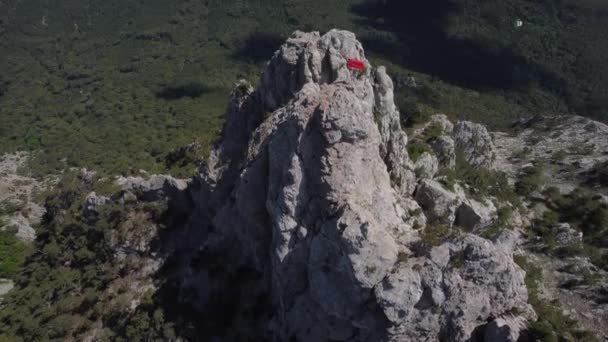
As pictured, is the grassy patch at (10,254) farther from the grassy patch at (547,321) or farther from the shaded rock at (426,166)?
the grassy patch at (547,321)

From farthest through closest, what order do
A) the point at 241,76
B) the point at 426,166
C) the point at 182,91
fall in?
the point at 241,76
the point at 182,91
the point at 426,166

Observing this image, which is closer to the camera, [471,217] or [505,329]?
[505,329]

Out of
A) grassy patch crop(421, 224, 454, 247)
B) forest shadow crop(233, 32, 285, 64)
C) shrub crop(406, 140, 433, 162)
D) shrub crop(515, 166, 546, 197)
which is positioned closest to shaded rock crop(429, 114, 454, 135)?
shrub crop(406, 140, 433, 162)

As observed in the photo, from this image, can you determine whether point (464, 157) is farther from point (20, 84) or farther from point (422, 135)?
point (20, 84)

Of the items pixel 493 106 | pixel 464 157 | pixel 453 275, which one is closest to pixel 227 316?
pixel 453 275

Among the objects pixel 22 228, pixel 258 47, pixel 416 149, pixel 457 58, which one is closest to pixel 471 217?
pixel 416 149

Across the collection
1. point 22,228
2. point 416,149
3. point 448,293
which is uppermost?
point 416,149

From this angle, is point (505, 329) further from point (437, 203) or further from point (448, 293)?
point (437, 203)
